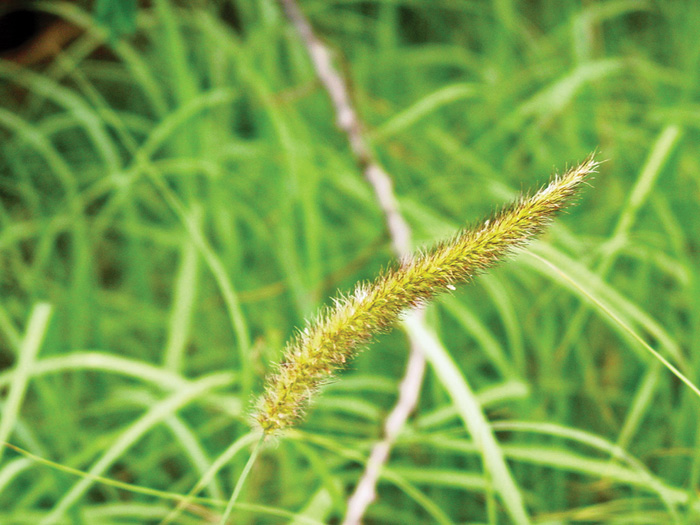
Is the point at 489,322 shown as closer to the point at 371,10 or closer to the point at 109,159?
the point at 109,159

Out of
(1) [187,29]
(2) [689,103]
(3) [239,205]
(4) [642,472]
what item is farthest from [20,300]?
(2) [689,103]

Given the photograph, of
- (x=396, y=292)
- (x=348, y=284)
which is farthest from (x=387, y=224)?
(x=396, y=292)

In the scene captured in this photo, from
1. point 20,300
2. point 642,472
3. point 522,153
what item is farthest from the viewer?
point 522,153

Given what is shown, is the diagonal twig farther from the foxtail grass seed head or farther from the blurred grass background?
the foxtail grass seed head

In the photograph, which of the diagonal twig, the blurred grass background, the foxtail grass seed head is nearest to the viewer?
the foxtail grass seed head

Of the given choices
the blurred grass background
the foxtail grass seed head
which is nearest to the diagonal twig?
the blurred grass background

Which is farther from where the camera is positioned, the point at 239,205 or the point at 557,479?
the point at 239,205

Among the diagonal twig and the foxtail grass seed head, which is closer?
the foxtail grass seed head
